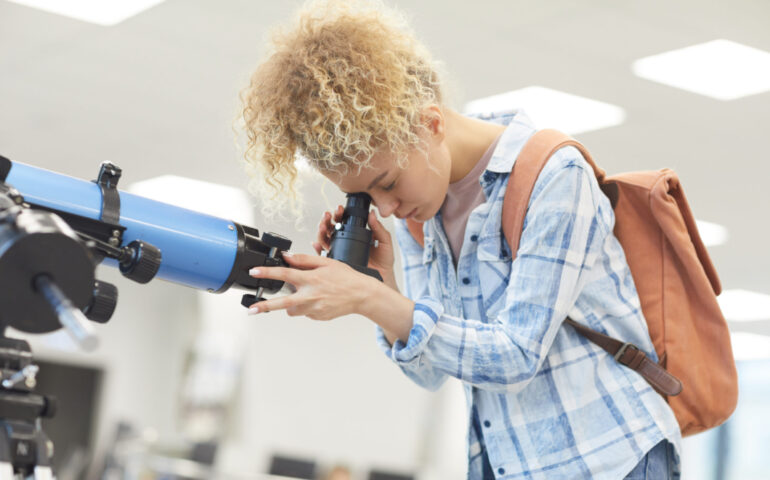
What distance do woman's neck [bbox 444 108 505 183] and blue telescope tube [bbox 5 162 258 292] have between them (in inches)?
15.8

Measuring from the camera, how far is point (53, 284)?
2.33 ft

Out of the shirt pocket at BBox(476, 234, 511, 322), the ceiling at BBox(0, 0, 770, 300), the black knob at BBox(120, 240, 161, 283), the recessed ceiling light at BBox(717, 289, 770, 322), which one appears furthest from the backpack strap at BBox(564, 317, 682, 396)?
the recessed ceiling light at BBox(717, 289, 770, 322)

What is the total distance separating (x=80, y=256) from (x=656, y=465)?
3.11 ft

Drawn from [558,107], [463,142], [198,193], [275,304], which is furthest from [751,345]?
[275,304]

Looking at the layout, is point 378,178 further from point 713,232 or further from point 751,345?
point 751,345

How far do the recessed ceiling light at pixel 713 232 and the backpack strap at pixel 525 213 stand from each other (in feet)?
16.7

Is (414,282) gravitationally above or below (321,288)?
below

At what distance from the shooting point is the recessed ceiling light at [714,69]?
3.67 metres

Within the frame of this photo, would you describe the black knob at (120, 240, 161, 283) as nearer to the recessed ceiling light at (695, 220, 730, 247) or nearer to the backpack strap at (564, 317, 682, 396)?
the backpack strap at (564, 317, 682, 396)

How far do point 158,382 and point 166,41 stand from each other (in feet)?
17.1

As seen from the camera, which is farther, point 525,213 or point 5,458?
point 525,213

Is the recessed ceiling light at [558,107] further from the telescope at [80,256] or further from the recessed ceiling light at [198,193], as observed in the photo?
the telescope at [80,256]

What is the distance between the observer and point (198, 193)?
6434mm

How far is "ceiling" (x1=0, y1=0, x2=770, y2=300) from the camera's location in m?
3.51
